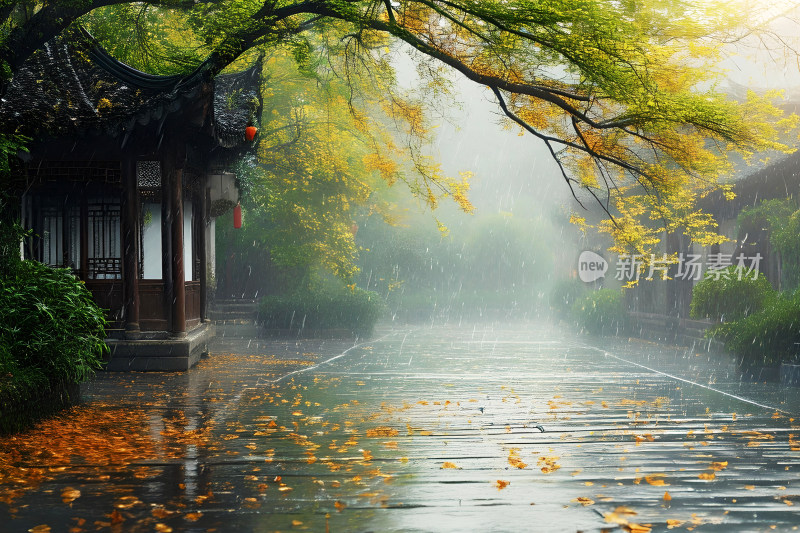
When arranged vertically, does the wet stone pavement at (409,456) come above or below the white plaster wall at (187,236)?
below

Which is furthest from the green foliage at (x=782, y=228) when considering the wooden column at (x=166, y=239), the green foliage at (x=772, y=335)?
the wooden column at (x=166, y=239)

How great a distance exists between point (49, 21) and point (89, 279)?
5525 mm

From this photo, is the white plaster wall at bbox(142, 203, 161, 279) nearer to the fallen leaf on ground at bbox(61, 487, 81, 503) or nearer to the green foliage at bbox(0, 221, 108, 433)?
the green foliage at bbox(0, 221, 108, 433)

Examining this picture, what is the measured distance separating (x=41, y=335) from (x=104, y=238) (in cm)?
664

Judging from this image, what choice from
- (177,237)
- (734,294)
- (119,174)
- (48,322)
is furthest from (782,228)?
(48,322)

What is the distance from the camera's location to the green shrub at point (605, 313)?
2747 cm

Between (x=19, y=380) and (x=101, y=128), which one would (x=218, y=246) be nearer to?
(x=101, y=128)

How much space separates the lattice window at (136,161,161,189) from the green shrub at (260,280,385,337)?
483 inches

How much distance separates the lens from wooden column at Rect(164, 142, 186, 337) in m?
14.4

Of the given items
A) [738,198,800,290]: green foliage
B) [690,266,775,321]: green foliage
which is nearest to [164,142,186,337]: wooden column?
[690,266,775,321]: green foliage

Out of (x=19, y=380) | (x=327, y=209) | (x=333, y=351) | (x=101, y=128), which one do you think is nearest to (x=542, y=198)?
(x=327, y=209)

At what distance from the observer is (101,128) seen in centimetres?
1298

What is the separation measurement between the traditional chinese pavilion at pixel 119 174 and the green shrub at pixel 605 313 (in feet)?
51.2

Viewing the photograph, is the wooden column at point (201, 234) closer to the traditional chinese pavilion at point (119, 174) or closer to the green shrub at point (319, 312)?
the traditional chinese pavilion at point (119, 174)
